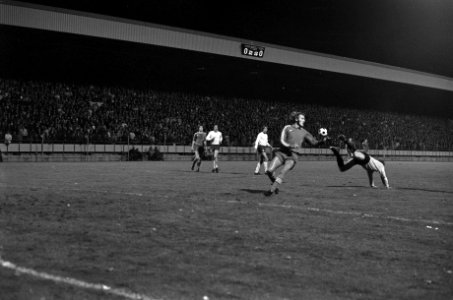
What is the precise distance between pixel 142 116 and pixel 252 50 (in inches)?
341

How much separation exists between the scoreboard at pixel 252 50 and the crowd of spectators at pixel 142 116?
16.8 feet

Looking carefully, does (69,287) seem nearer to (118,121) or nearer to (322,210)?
(322,210)

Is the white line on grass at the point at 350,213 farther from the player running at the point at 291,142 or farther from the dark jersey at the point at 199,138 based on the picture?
the dark jersey at the point at 199,138

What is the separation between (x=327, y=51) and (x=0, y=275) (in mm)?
44545

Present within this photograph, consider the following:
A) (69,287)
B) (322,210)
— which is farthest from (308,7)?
(69,287)

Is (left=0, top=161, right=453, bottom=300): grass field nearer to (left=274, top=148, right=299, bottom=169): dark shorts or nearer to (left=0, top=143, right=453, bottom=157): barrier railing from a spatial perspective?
(left=274, top=148, right=299, bottom=169): dark shorts

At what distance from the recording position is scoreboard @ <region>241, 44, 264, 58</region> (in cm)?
4362

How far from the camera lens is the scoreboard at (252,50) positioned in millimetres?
43625

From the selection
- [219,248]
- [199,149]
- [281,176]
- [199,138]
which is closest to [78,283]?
[219,248]

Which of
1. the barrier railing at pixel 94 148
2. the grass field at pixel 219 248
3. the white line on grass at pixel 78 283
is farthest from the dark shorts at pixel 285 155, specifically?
the barrier railing at pixel 94 148

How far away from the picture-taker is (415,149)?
64125 millimetres

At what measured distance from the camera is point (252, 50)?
4412 centimetres

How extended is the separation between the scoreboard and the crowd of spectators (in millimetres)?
5106

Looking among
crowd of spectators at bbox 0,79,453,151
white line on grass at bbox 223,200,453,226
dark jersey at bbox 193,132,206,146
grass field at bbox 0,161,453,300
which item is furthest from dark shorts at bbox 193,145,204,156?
white line on grass at bbox 223,200,453,226
